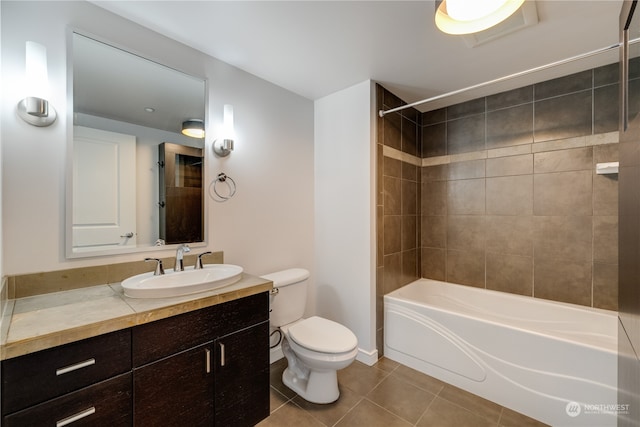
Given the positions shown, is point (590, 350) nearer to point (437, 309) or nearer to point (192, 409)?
point (437, 309)

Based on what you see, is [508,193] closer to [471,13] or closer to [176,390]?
[471,13]

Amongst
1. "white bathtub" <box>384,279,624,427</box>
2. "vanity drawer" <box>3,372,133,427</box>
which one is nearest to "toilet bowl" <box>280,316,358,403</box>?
"white bathtub" <box>384,279,624,427</box>

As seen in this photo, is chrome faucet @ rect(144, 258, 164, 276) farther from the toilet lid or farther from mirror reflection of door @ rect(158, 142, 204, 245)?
the toilet lid

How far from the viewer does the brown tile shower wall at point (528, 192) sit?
6.61ft

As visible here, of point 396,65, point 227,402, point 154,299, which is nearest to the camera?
point 154,299

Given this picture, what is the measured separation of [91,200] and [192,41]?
1149 millimetres

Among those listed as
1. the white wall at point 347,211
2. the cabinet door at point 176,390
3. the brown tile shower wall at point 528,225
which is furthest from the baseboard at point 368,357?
the cabinet door at point 176,390

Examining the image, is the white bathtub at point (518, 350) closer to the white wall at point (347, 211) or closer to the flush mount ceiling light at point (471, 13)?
the white wall at point (347, 211)

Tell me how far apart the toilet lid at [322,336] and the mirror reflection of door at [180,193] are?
934mm

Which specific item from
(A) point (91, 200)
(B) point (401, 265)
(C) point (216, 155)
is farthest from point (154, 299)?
(B) point (401, 265)

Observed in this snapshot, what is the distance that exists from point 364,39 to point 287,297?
184 cm

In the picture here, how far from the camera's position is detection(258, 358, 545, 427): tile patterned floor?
1616 mm

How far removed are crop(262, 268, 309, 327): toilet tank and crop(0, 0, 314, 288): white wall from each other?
0.78ft

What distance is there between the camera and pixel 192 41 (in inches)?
67.7
